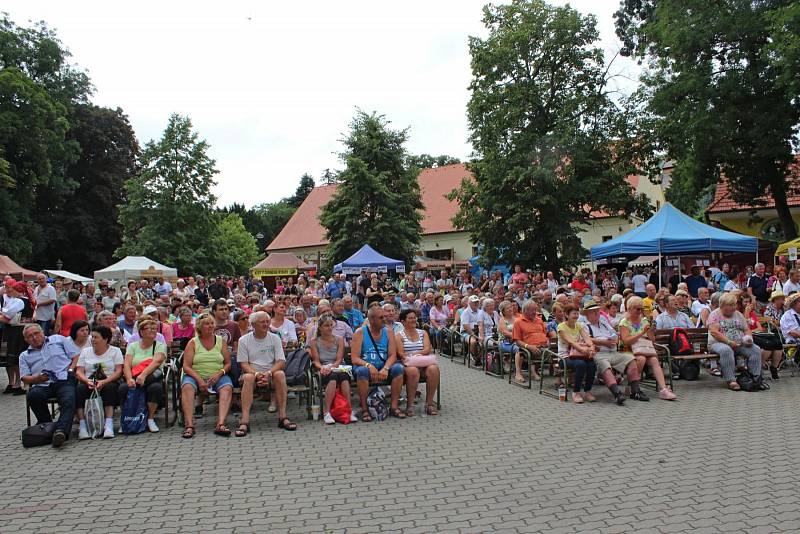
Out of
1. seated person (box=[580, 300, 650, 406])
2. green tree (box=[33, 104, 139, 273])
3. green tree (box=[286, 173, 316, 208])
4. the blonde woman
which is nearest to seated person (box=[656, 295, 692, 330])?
the blonde woman

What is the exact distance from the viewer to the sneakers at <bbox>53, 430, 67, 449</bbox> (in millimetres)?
6715

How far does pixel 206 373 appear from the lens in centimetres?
761

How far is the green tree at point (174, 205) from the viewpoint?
38.5 meters

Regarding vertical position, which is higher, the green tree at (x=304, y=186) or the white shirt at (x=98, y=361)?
the green tree at (x=304, y=186)

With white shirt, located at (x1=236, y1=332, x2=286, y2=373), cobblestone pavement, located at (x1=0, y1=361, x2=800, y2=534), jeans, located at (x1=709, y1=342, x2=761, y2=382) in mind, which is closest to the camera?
cobblestone pavement, located at (x1=0, y1=361, x2=800, y2=534)

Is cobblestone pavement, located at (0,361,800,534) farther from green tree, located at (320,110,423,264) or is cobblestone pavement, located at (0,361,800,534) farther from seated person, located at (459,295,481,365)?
green tree, located at (320,110,423,264)

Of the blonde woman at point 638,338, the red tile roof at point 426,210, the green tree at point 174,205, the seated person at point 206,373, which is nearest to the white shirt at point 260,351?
the seated person at point 206,373

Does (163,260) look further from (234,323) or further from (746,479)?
(746,479)

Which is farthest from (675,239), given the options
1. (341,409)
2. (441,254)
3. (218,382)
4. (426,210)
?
(441,254)

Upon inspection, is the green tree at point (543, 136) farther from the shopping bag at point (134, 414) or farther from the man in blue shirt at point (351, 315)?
the shopping bag at point (134, 414)

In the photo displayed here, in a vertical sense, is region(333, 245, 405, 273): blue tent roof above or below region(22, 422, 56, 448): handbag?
above

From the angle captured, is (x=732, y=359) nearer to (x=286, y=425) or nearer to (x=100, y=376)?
(x=286, y=425)

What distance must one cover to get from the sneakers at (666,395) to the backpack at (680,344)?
1.35 m

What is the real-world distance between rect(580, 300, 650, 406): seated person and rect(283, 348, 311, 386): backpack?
397 cm
